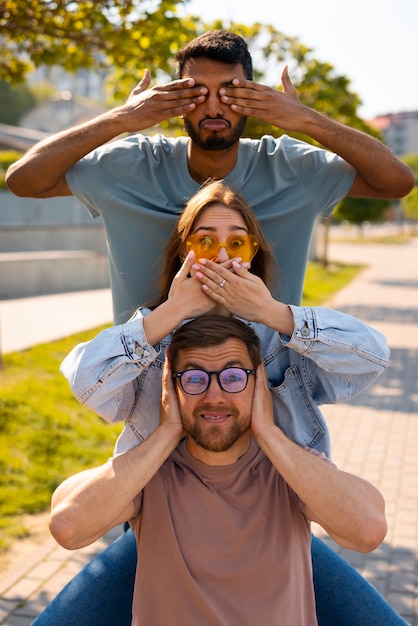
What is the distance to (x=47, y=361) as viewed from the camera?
28.2 feet

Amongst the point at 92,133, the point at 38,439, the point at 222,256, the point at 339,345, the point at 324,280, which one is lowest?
the point at 324,280

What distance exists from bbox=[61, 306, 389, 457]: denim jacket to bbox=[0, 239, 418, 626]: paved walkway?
5.95 feet

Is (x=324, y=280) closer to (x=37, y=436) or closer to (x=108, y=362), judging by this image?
(x=37, y=436)

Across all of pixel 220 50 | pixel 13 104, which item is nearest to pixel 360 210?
pixel 220 50

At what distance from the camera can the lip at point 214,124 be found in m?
2.67

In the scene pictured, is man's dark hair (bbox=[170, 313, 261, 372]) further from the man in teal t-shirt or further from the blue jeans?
the blue jeans

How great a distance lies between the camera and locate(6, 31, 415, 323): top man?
8.68 feet

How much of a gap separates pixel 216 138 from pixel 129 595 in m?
1.53

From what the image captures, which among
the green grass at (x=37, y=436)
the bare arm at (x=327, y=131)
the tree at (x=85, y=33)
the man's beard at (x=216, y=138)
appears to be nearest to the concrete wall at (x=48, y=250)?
the green grass at (x=37, y=436)

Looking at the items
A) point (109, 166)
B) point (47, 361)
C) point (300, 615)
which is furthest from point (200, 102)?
point (47, 361)

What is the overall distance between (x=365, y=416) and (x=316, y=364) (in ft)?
18.1

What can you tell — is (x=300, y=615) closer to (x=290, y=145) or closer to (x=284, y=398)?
(x=284, y=398)

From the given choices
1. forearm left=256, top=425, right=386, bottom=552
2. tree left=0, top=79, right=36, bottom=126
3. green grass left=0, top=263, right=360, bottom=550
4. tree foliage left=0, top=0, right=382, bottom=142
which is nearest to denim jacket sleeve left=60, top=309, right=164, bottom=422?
forearm left=256, top=425, right=386, bottom=552

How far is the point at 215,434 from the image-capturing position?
2365 mm
